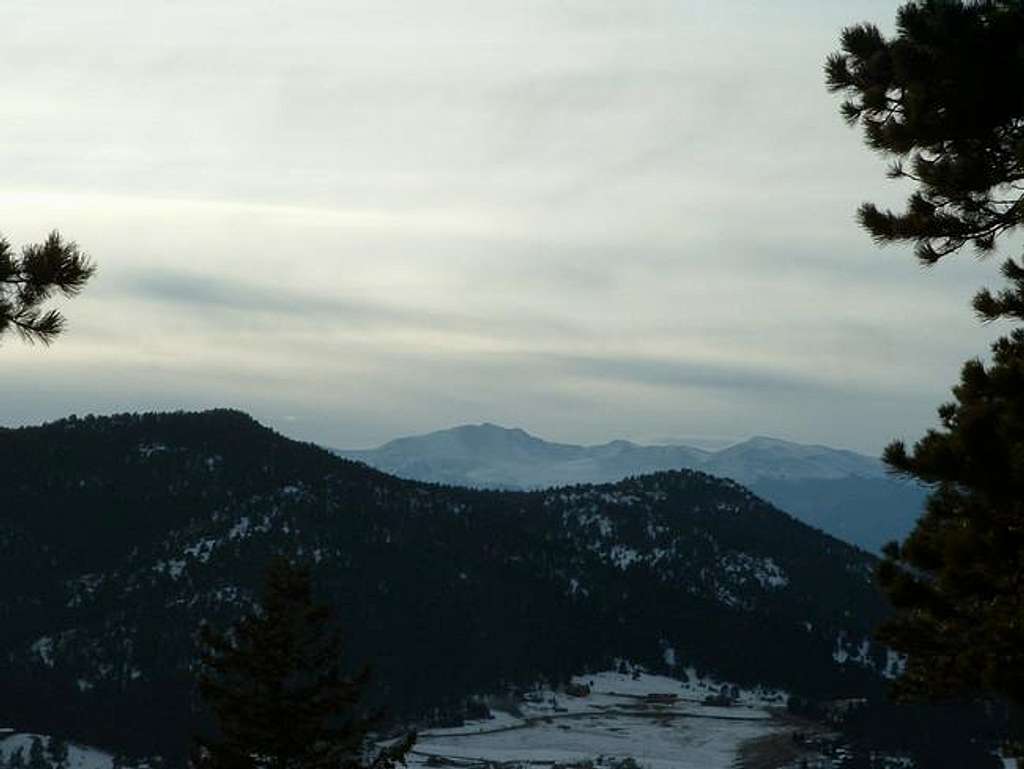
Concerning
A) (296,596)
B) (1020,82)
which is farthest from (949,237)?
(296,596)

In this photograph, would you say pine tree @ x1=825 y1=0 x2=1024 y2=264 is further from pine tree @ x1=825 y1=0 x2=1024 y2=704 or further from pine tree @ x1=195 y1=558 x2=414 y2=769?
pine tree @ x1=195 y1=558 x2=414 y2=769

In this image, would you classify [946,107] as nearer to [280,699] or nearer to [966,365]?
[966,365]

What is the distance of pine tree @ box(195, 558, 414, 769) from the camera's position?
34844mm

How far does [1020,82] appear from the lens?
67.2ft

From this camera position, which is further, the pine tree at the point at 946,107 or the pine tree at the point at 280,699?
the pine tree at the point at 280,699

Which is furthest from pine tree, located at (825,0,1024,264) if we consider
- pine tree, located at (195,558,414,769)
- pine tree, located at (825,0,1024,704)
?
pine tree, located at (195,558,414,769)

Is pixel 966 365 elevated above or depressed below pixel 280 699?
above

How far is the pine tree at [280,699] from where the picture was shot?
34.8 meters

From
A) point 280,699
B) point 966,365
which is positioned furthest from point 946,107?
point 280,699

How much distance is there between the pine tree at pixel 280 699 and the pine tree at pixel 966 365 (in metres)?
Answer: 18.5

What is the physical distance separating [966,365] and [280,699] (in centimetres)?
2266

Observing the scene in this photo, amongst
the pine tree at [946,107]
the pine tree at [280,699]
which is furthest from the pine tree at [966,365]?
the pine tree at [280,699]

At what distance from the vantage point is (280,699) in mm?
35219

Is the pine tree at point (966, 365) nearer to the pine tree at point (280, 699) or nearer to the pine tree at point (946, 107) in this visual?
the pine tree at point (946, 107)
